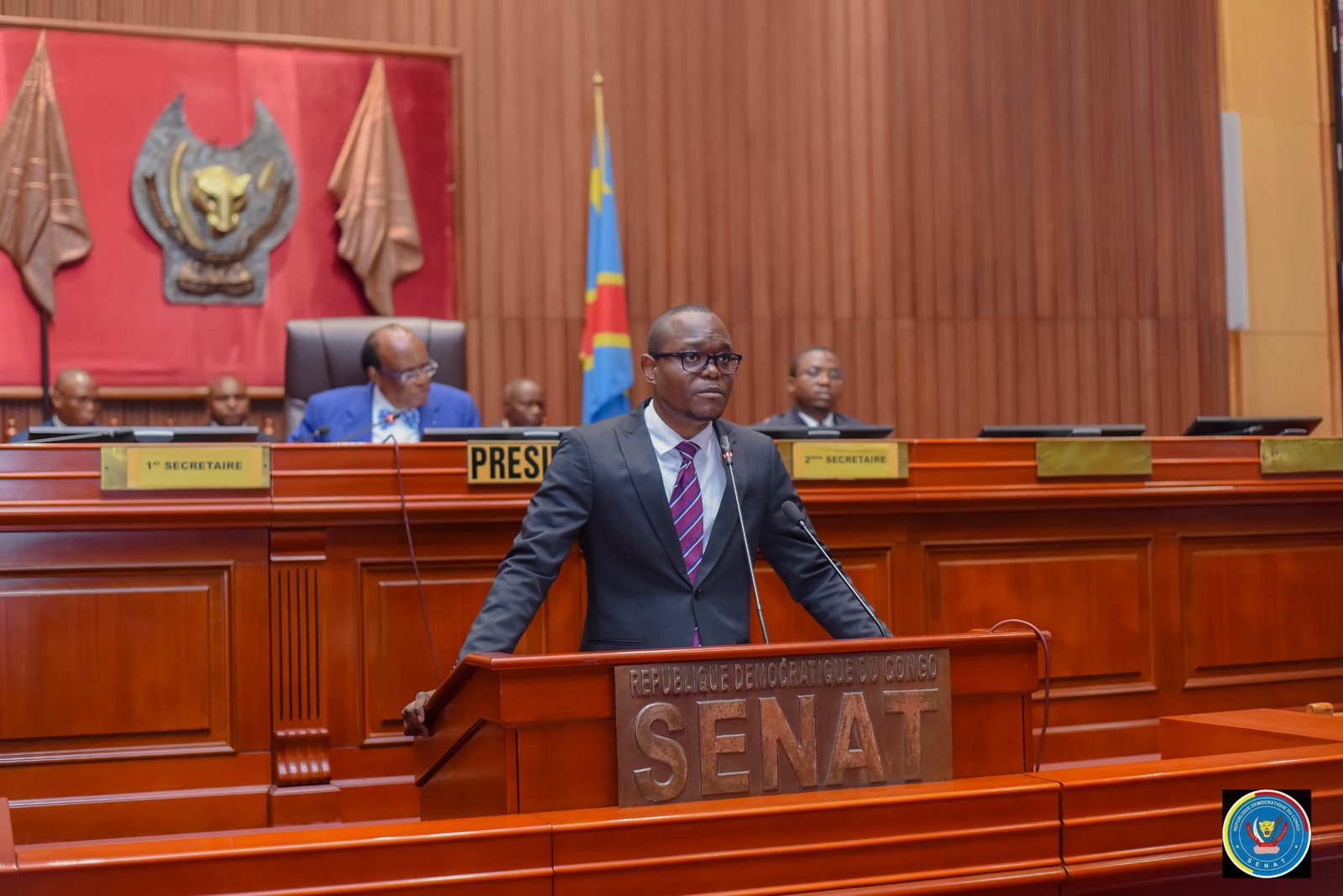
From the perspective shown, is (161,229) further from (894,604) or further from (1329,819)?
(1329,819)

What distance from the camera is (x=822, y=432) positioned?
3680 mm

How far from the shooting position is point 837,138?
661 centimetres

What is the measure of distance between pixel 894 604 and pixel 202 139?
12.5 ft

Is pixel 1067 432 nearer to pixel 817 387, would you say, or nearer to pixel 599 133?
pixel 817 387

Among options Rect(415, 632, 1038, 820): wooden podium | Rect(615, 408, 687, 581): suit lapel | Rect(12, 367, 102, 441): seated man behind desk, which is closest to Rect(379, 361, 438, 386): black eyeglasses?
Rect(12, 367, 102, 441): seated man behind desk

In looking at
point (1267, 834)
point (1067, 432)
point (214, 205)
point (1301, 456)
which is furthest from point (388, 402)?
point (1267, 834)

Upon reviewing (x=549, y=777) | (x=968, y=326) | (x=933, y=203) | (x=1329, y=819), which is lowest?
(x=1329, y=819)

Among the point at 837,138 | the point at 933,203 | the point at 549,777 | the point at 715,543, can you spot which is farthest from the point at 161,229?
the point at 549,777

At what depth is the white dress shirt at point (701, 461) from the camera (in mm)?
2537

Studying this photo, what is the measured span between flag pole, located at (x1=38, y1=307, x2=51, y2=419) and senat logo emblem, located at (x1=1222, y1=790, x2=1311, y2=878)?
4.88 meters

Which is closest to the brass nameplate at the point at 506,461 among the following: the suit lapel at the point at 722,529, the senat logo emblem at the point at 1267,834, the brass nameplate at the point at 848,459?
the brass nameplate at the point at 848,459

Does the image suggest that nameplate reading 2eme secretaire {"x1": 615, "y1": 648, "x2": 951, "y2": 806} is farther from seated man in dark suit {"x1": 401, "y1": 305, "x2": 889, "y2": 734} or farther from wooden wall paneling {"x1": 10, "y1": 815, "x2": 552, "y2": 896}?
seated man in dark suit {"x1": 401, "y1": 305, "x2": 889, "y2": 734}

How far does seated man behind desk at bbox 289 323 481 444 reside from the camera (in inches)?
174

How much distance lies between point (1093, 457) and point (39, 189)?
4262 millimetres
